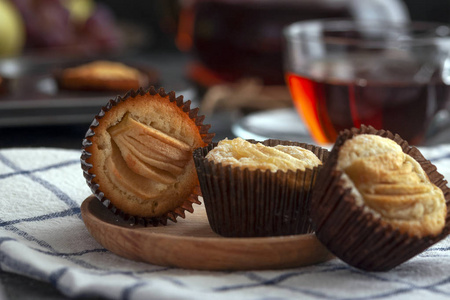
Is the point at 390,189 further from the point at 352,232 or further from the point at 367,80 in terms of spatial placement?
the point at 367,80

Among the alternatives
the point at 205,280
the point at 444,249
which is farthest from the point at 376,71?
the point at 205,280

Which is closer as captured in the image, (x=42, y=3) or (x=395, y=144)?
(x=395, y=144)

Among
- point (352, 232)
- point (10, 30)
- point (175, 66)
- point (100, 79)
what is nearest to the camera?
point (352, 232)

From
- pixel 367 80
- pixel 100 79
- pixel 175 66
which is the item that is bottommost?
pixel 175 66

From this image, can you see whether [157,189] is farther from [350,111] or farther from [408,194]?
[350,111]

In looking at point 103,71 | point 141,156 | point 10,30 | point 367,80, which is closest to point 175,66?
point 10,30

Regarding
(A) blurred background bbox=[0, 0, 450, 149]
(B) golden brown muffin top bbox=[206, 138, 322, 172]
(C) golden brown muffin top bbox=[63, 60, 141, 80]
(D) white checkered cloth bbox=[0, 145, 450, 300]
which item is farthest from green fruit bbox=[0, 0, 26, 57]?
(B) golden brown muffin top bbox=[206, 138, 322, 172]
